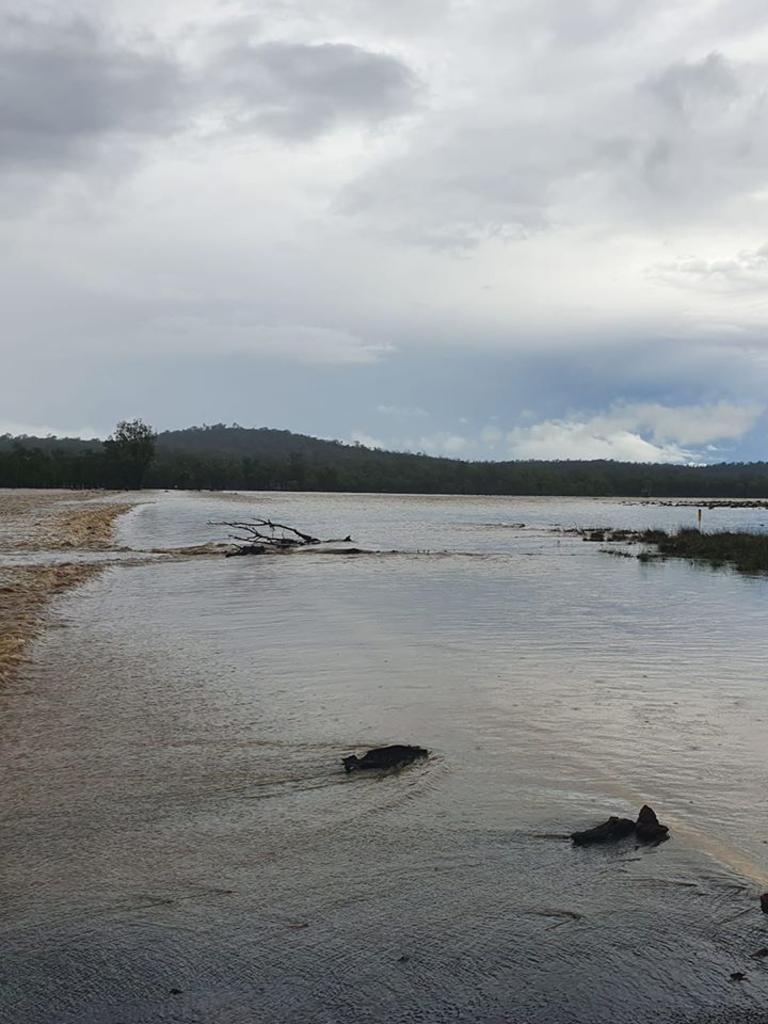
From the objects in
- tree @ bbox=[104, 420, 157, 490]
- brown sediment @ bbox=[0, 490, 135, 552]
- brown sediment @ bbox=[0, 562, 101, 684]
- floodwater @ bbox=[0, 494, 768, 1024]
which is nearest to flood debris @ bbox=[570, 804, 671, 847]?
floodwater @ bbox=[0, 494, 768, 1024]

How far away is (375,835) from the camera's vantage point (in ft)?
22.5

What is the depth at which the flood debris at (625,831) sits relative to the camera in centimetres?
673

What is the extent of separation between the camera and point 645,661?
1520 centimetres

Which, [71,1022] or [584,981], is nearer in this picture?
[71,1022]

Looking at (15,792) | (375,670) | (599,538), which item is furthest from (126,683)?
(599,538)

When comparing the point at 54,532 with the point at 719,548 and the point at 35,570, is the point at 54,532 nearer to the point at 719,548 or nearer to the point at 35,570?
the point at 35,570

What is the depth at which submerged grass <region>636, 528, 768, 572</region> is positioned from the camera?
124 feet

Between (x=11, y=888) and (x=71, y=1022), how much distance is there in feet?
5.57

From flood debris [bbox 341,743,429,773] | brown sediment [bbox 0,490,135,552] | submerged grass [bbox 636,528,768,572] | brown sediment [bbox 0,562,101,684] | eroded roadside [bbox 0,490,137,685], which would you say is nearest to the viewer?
flood debris [bbox 341,743,429,773]

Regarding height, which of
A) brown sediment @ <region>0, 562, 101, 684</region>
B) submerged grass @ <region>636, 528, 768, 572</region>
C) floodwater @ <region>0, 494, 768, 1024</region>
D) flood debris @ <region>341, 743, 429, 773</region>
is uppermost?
submerged grass @ <region>636, 528, 768, 572</region>

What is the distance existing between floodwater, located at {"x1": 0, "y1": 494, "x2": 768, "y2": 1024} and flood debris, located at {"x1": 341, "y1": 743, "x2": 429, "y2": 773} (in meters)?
0.21

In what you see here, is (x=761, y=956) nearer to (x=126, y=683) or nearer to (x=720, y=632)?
(x=126, y=683)

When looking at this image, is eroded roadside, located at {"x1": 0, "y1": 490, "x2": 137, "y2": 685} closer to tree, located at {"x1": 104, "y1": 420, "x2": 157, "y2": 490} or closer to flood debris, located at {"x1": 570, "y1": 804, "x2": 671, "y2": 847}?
flood debris, located at {"x1": 570, "y1": 804, "x2": 671, "y2": 847}

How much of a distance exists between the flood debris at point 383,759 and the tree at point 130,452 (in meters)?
178
